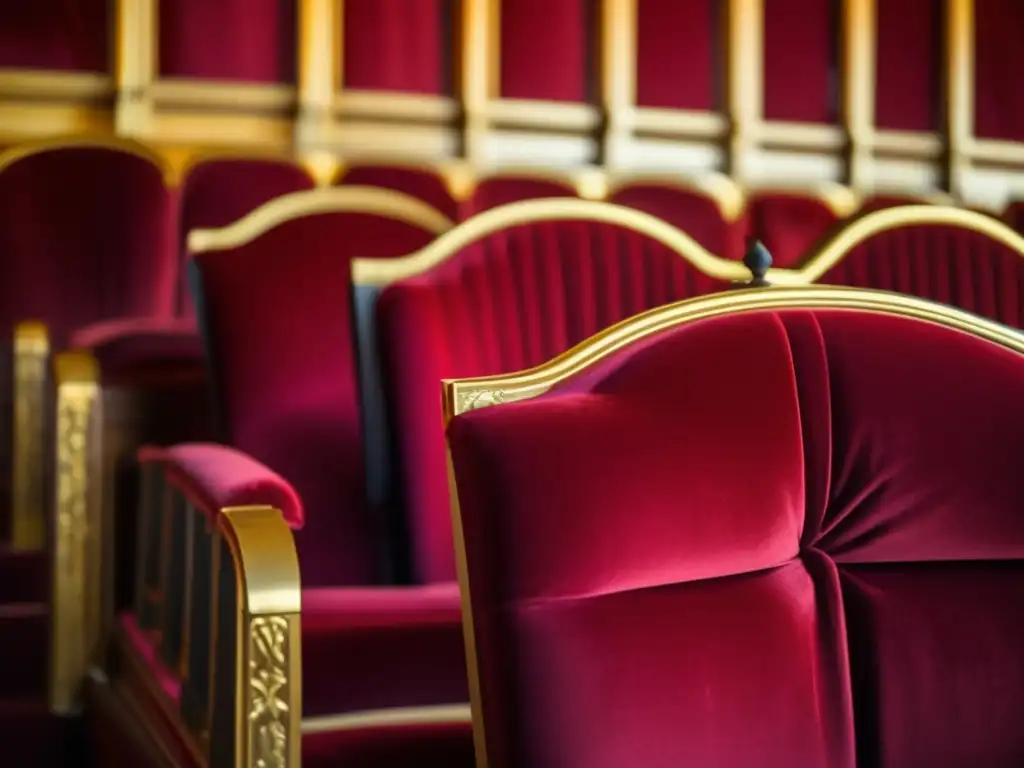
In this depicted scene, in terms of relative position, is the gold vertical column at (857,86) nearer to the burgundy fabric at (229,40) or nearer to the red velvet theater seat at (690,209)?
the red velvet theater seat at (690,209)

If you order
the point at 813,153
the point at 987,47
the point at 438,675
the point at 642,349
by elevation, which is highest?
the point at 987,47

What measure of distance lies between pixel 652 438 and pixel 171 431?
1.26 feet

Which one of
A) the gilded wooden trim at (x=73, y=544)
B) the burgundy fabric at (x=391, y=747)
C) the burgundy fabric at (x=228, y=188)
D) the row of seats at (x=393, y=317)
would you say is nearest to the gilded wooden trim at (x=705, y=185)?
the burgundy fabric at (x=228, y=188)

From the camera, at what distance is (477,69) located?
1.07 meters

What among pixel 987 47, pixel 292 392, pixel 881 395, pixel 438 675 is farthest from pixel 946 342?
pixel 987 47

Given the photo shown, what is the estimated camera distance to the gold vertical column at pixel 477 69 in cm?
106

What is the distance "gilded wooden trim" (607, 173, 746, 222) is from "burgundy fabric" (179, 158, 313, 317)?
0.75ft

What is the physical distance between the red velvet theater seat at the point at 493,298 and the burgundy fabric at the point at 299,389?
0.03 meters

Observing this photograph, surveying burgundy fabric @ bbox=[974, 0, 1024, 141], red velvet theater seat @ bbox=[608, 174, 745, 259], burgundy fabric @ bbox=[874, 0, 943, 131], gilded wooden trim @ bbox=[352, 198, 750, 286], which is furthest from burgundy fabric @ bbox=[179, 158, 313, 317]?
burgundy fabric @ bbox=[974, 0, 1024, 141]

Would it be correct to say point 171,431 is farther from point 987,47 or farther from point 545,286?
point 987,47

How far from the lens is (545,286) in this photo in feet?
1.66

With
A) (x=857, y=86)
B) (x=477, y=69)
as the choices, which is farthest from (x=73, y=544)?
(x=857, y=86)

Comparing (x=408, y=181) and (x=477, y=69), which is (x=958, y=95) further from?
(x=408, y=181)

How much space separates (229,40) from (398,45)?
14 centimetres
